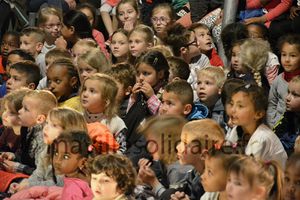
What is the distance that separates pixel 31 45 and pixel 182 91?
3.26 m

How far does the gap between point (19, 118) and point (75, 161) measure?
4.95 ft

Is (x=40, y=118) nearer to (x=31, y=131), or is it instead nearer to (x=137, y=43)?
(x=31, y=131)

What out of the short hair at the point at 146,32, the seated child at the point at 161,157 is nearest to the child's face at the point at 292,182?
the seated child at the point at 161,157

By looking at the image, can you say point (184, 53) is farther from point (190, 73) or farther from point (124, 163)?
point (124, 163)

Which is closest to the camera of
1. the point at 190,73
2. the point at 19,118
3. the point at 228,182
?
the point at 228,182

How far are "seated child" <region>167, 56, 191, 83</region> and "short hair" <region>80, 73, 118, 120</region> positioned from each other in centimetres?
92

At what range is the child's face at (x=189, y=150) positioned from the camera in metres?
7.71

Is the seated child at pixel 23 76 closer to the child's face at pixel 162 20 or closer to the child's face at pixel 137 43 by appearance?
the child's face at pixel 137 43

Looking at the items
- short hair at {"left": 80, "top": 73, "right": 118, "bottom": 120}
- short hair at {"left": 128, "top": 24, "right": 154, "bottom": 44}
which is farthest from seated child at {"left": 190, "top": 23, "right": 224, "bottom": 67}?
short hair at {"left": 80, "top": 73, "right": 118, "bottom": 120}

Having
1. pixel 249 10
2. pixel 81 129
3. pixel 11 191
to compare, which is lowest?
pixel 11 191

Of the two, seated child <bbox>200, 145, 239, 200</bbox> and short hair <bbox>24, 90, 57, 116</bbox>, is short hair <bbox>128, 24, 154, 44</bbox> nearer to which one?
short hair <bbox>24, 90, 57, 116</bbox>

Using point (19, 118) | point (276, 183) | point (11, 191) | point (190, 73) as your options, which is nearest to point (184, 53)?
point (190, 73)

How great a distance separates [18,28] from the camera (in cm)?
1359

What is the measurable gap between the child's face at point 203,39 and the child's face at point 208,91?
5.84 feet
